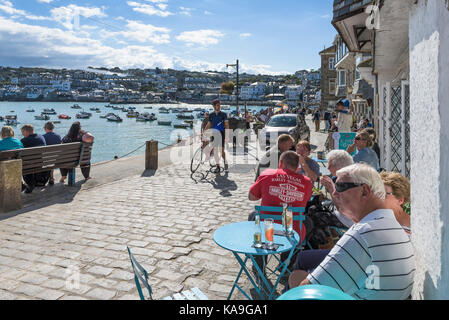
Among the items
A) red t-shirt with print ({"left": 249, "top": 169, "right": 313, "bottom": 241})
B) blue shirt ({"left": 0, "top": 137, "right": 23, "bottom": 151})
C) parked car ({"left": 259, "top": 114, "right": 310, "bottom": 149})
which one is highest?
parked car ({"left": 259, "top": 114, "right": 310, "bottom": 149})

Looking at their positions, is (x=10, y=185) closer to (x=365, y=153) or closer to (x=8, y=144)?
(x=8, y=144)

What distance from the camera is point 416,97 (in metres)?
2.47

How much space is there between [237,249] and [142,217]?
12.0 ft

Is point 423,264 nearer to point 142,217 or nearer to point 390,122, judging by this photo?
point 142,217

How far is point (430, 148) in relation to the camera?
2.15 meters

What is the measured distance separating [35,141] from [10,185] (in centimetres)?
196

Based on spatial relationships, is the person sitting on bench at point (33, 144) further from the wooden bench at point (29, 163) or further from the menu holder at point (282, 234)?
the menu holder at point (282, 234)

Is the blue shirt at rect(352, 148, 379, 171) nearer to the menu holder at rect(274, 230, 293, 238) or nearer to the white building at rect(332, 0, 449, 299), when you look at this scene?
the menu holder at rect(274, 230, 293, 238)

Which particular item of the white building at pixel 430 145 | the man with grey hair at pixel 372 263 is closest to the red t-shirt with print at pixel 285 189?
the white building at pixel 430 145

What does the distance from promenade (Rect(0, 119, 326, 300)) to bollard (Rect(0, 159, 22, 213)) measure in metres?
0.31

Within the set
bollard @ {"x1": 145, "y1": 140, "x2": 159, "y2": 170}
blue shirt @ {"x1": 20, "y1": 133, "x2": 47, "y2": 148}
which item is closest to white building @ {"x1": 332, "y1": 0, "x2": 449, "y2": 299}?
blue shirt @ {"x1": 20, "y1": 133, "x2": 47, "y2": 148}

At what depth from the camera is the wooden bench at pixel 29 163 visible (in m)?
6.65

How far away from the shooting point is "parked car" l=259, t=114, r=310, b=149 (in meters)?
16.7

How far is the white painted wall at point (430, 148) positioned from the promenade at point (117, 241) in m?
2.06
